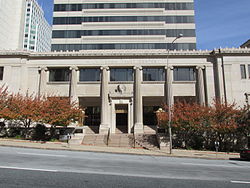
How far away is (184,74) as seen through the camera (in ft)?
120

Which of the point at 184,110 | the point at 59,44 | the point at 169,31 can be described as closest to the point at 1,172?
the point at 184,110

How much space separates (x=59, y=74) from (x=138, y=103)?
1458 cm

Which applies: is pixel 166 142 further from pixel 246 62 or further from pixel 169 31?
pixel 169 31

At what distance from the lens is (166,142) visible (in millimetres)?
24984

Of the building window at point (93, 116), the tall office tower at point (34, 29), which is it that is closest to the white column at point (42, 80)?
the building window at point (93, 116)

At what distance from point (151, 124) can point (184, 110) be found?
12.6m

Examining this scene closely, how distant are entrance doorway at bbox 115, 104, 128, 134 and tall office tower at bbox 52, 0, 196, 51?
14.8 meters

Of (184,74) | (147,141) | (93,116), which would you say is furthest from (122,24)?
(147,141)

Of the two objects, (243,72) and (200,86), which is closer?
(243,72)

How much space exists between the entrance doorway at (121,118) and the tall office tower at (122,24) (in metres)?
14.8

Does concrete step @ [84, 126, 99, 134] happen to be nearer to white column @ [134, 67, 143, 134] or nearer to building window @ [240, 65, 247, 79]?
white column @ [134, 67, 143, 134]

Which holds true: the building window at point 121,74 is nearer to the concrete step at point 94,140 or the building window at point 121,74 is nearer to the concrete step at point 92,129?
the concrete step at point 92,129

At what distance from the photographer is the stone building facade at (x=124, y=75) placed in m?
34.8

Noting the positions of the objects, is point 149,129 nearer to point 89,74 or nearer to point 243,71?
point 89,74
